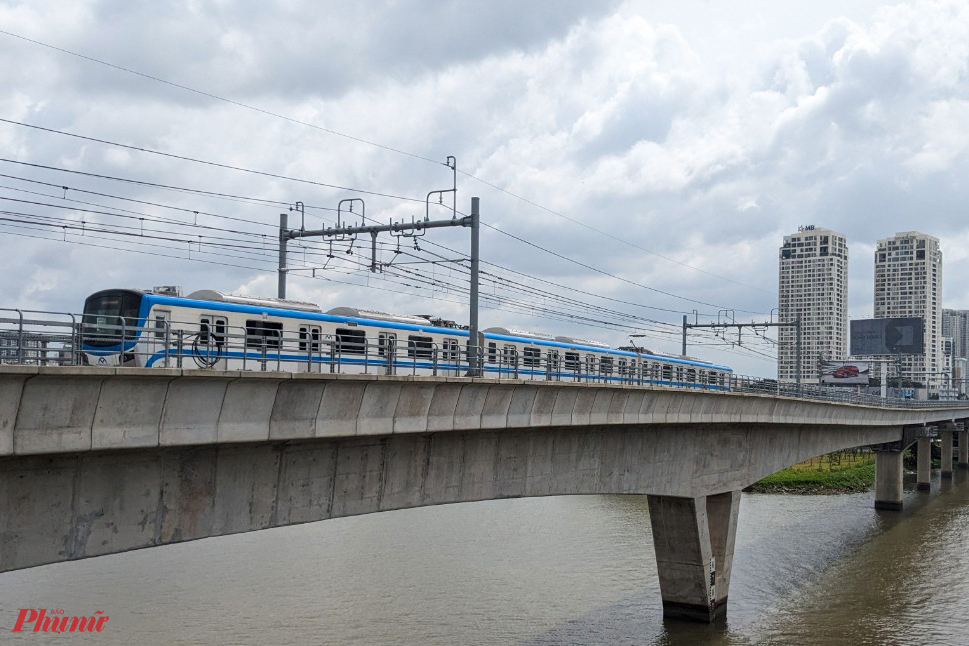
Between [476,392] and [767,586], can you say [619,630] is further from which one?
[476,392]

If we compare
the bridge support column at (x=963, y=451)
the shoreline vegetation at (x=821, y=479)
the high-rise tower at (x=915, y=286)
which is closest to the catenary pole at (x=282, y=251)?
the shoreline vegetation at (x=821, y=479)

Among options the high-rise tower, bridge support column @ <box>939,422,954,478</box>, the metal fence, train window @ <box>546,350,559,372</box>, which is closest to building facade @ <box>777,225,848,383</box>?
the high-rise tower

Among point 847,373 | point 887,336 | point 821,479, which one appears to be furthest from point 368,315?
point 887,336

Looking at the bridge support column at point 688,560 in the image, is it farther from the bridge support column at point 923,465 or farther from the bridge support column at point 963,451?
the bridge support column at point 963,451

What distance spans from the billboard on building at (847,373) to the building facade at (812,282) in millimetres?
16130

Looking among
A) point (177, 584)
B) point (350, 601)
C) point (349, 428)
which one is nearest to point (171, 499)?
point (349, 428)

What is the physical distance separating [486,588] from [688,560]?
7078mm

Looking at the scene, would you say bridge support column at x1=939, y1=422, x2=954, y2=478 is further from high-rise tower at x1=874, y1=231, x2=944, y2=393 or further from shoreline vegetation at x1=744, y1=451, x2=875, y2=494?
high-rise tower at x1=874, y1=231, x2=944, y2=393

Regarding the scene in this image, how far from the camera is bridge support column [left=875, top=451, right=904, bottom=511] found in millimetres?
56250

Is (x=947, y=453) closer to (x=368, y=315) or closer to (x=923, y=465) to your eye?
(x=923, y=465)

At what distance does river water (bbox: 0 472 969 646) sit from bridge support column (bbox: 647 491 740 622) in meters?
0.70

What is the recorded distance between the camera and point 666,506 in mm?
29797

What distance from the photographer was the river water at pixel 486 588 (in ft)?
83.5

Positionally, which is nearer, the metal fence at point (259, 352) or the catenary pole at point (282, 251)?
the metal fence at point (259, 352)
